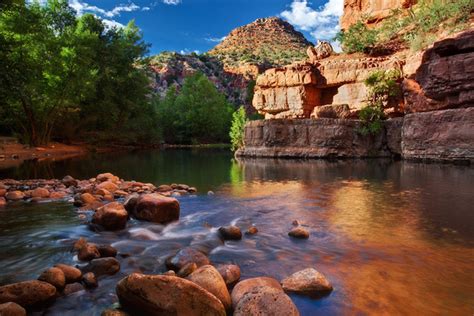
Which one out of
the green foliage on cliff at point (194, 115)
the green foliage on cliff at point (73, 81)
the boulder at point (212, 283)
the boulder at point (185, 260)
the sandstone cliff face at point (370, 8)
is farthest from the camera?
the green foliage on cliff at point (194, 115)

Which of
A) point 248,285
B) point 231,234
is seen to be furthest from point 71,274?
point 231,234

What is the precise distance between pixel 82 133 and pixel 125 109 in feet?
15.8

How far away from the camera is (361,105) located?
2380 centimetres

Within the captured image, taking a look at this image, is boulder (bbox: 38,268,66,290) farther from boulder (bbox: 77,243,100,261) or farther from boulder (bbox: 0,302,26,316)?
boulder (bbox: 77,243,100,261)

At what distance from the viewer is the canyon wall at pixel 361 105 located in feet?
53.3

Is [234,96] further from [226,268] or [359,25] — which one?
[226,268]

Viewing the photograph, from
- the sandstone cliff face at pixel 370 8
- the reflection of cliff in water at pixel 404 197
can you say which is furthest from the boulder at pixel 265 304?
the sandstone cliff face at pixel 370 8

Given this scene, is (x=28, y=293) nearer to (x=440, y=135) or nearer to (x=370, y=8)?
(x=440, y=135)

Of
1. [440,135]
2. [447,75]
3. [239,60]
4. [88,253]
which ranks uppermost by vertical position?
[239,60]

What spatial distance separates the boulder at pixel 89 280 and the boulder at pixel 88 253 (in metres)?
0.61

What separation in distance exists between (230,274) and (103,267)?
1327mm

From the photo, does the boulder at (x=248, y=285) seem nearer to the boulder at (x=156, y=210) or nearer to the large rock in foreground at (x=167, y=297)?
the large rock in foreground at (x=167, y=297)

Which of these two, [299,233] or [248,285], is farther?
[299,233]

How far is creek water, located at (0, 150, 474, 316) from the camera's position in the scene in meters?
3.08
